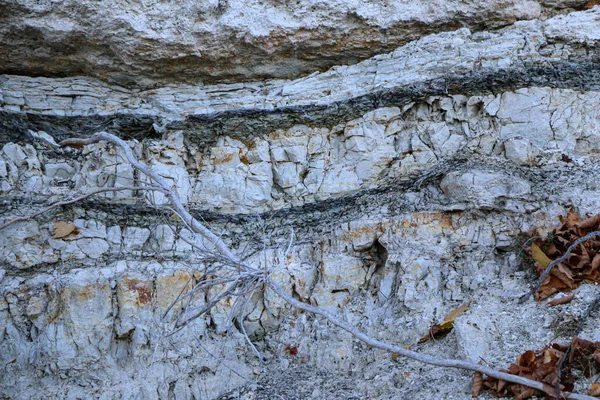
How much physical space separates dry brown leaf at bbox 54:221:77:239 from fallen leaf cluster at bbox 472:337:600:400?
363 centimetres

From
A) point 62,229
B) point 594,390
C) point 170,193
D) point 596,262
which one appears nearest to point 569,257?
point 596,262

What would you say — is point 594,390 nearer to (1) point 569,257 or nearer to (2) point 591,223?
(1) point 569,257

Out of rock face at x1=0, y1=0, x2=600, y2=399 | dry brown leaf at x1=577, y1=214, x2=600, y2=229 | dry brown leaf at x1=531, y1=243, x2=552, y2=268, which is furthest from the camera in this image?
rock face at x1=0, y1=0, x2=600, y2=399

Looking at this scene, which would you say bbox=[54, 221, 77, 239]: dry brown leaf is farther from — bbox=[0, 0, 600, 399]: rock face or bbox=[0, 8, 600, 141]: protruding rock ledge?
bbox=[0, 8, 600, 141]: protruding rock ledge

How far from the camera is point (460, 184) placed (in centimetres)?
502

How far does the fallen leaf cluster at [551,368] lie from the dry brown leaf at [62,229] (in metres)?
3.63

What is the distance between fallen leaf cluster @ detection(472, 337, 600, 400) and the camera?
3.43m

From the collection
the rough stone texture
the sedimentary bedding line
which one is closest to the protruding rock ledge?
the sedimentary bedding line

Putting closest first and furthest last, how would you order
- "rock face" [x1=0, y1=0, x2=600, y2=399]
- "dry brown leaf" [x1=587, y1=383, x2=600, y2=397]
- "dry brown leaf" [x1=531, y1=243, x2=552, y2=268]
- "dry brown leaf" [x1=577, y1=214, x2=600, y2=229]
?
"dry brown leaf" [x1=587, y1=383, x2=600, y2=397] → "dry brown leaf" [x1=577, y1=214, x2=600, y2=229] → "dry brown leaf" [x1=531, y1=243, x2=552, y2=268] → "rock face" [x1=0, y1=0, x2=600, y2=399]

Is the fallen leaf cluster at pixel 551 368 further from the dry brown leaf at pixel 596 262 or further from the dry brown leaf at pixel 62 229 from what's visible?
the dry brown leaf at pixel 62 229

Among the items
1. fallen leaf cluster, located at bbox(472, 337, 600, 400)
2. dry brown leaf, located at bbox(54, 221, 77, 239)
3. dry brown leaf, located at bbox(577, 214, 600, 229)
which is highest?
dry brown leaf, located at bbox(577, 214, 600, 229)

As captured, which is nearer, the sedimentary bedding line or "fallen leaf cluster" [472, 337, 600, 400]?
"fallen leaf cluster" [472, 337, 600, 400]

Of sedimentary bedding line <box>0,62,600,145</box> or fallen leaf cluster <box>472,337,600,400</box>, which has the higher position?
sedimentary bedding line <box>0,62,600,145</box>

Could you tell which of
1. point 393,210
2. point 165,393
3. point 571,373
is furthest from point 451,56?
point 165,393
